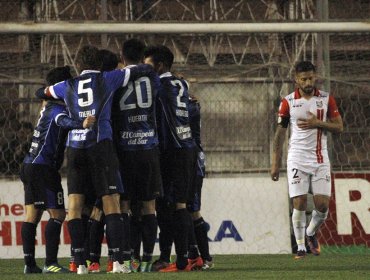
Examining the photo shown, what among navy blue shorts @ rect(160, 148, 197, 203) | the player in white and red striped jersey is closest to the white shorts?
the player in white and red striped jersey

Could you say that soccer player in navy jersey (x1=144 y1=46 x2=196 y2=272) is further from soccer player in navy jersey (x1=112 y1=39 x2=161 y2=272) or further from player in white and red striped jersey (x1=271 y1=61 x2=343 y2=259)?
player in white and red striped jersey (x1=271 y1=61 x2=343 y2=259)

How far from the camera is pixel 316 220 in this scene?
38.9 feet

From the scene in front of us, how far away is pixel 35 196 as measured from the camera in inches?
385

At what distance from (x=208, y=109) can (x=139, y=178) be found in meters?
4.81

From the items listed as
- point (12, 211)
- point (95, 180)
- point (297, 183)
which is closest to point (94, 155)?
point (95, 180)

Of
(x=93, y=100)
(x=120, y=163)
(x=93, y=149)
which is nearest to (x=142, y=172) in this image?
(x=120, y=163)

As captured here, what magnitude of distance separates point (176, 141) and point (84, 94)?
0.98m

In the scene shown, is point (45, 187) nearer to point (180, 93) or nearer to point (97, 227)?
point (97, 227)

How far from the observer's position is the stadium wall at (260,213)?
1306 cm

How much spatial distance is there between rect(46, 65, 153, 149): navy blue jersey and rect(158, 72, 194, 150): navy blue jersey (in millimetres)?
549

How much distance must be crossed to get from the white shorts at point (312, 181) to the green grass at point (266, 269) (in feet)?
2.29

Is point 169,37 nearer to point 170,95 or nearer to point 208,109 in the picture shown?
point 208,109

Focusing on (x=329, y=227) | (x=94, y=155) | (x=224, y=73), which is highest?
(x=224, y=73)

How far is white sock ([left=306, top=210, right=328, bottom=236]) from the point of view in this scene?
11781 millimetres
